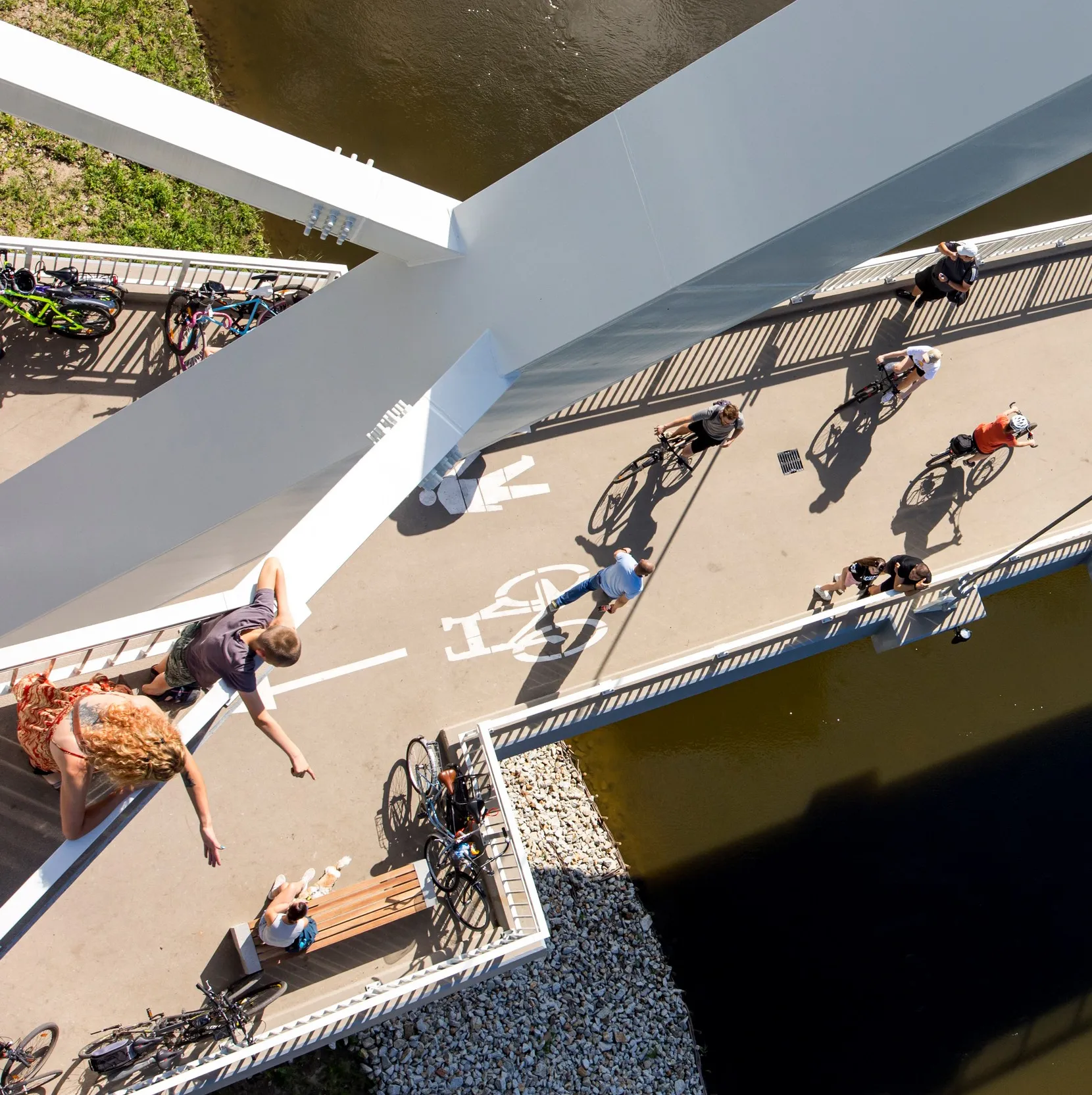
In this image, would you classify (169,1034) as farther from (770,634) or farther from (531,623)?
(770,634)

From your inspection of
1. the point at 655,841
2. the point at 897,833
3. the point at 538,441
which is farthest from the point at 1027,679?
the point at 538,441

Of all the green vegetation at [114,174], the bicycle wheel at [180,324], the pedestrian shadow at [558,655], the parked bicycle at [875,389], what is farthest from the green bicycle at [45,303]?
the parked bicycle at [875,389]

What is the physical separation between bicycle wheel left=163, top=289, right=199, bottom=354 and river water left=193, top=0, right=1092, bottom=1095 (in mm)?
3322

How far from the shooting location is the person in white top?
9.87 metres

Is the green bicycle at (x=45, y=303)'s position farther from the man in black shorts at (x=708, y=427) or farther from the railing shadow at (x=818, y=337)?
the man in black shorts at (x=708, y=427)

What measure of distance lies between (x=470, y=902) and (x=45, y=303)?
719cm

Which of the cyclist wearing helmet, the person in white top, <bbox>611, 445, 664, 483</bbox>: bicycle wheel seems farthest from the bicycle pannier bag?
the cyclist wearing helmet

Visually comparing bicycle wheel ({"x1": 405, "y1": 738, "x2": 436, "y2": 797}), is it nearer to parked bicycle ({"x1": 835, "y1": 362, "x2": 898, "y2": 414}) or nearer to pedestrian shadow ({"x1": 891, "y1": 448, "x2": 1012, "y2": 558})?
pedestrian shadow ({"x1": 891, "y1": 448, "x2": 1012, "y2": 558})

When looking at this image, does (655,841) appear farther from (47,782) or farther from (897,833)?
(47,782)

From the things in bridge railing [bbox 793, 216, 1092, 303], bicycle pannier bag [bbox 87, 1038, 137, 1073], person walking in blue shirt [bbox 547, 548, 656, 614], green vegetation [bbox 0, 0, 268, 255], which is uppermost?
green vegetation [bbox 0, 0, 268, 255]

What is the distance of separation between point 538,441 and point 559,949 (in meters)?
7.00

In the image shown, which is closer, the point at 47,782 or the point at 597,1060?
the point at 47,782

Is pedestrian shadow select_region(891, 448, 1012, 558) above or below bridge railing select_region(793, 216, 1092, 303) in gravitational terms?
below

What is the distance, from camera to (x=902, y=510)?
1020 cm
